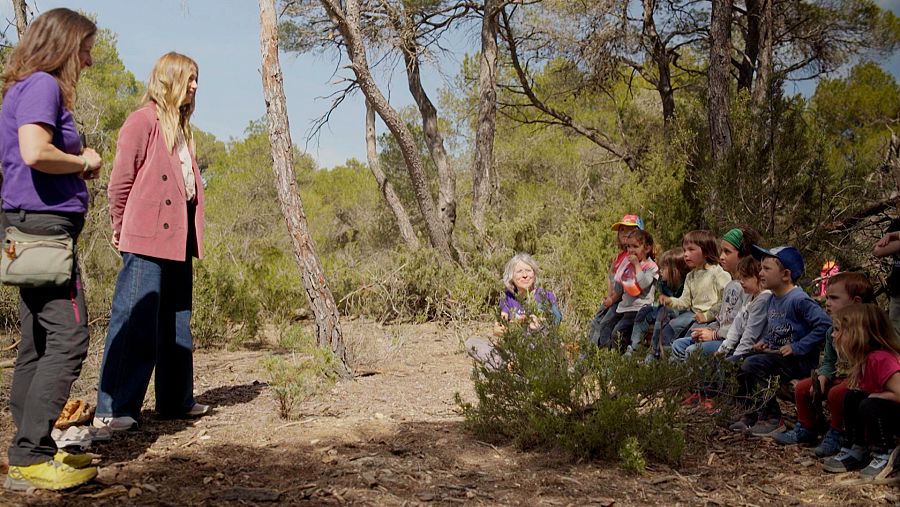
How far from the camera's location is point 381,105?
33.7 feet

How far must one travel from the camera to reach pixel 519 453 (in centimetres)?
371

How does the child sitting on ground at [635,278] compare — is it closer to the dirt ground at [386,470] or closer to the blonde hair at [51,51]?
the dirt ground at [386,470]

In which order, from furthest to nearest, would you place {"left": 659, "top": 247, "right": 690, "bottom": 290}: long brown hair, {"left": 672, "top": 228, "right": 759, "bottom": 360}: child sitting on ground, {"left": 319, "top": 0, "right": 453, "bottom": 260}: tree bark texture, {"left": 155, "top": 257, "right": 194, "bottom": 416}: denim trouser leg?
1. {"left": 319, "top": 0, "right": 453, "bottom": 260}: tree bark texture
2. {"left": 659, "top": 247, "right": 690, "bottom": 290}: long brown hair
3. {"left": 672, "top": 228, "right": 759, "bottom": 360}: child sitting on ground
4. {"left": 155, "top": 257, "right": 194, "bottom": 416}: denim trouser leg

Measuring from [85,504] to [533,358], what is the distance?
6.74ft

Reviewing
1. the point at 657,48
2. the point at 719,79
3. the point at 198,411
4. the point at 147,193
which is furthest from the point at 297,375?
the point at 657,48

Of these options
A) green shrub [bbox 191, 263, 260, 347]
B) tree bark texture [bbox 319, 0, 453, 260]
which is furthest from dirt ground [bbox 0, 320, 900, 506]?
tree bark texture [bbox 319, 0, 453, 260]

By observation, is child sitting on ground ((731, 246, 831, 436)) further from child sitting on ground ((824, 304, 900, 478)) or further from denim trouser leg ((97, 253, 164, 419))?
denim trouser leg ((97, 253, 164, 419))

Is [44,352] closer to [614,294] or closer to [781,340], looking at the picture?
[781,340]

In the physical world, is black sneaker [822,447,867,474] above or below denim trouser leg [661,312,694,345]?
below

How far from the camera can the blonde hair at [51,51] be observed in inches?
117

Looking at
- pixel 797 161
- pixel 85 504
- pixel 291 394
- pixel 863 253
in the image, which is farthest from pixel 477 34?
pixel 85 504

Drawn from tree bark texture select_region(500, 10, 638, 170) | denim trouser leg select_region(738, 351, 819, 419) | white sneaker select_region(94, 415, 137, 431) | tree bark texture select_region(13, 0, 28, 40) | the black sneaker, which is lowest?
the black sneaker

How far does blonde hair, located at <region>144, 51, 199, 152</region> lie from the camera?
12.7 ft

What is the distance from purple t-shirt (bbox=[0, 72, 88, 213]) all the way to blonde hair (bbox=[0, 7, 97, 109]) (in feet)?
0.18
